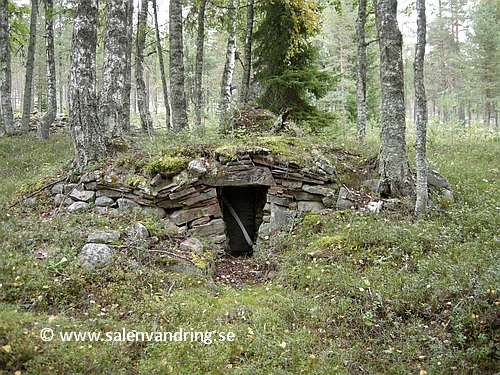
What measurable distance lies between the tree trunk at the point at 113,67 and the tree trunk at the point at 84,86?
972mm

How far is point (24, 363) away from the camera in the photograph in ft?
11.9

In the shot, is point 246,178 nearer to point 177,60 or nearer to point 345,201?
point 345,201

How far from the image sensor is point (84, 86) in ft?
28.1

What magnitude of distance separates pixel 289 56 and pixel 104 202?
25.7 ft

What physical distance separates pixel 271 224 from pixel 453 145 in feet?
28.7

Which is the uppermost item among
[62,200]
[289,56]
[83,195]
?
[289,56]

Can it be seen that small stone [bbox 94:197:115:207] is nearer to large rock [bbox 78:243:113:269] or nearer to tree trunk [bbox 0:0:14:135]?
large rock [bbox 78:243:113:269]

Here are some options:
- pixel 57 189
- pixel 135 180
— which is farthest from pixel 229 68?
pixel 57 189

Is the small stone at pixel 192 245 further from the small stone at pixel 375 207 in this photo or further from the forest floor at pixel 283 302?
the small stone at pixel 375 207

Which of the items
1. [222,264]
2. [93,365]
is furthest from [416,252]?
[93,365]

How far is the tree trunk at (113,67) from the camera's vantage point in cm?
993

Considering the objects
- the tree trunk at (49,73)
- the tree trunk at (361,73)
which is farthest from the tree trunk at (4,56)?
the tree trunk at (361,73)

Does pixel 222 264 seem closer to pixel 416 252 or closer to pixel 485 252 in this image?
pixel 416 252

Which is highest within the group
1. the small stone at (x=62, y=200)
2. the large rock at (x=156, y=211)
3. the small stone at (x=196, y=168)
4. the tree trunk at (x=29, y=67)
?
the tree trunk at (x=29, y=67)
